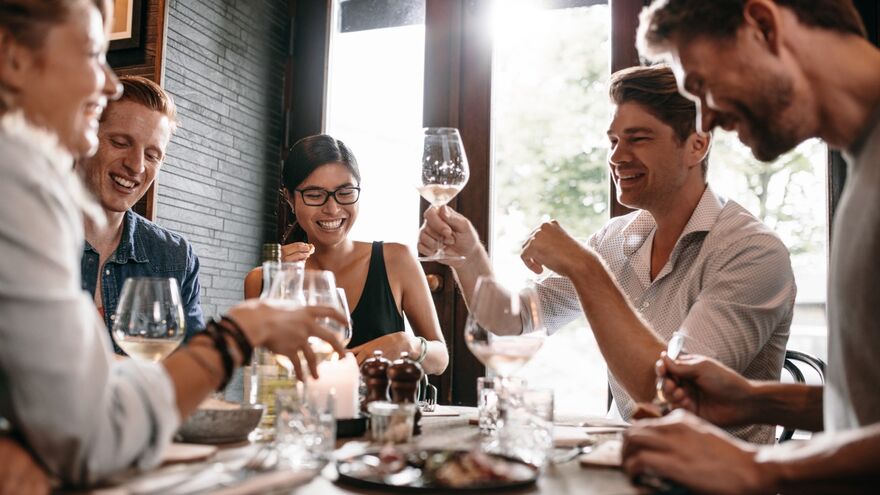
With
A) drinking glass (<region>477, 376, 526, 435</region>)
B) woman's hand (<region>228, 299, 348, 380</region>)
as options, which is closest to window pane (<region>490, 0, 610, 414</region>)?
drinking glass (<region>477, 376, 526, 435</region>)

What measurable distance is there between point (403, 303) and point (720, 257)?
117cm

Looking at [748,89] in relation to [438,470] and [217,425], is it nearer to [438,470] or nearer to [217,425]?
[438,470]

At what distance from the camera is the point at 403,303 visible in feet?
8.73

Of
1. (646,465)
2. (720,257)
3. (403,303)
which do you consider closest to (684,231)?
(720,257)

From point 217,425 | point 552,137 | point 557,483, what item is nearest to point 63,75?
point 217,425

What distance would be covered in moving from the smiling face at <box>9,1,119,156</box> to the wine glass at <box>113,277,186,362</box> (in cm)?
30

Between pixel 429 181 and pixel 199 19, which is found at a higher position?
pixel 199 19

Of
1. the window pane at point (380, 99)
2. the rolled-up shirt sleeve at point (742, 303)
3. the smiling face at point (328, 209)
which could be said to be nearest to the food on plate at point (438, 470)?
the rolled-up shirt sleeve at point (742, 303)

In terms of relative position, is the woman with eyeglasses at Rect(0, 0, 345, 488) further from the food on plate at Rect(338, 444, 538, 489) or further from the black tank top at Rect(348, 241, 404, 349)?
the black tank top at Rect(348, 241, 404, 349)

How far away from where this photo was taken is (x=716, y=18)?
4.07ft

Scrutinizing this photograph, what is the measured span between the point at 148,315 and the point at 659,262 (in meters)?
1.56

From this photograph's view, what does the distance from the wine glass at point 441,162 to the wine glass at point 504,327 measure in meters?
0.52

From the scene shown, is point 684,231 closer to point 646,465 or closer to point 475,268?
point 475,268

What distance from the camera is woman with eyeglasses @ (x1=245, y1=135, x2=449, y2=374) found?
2.53 meters
